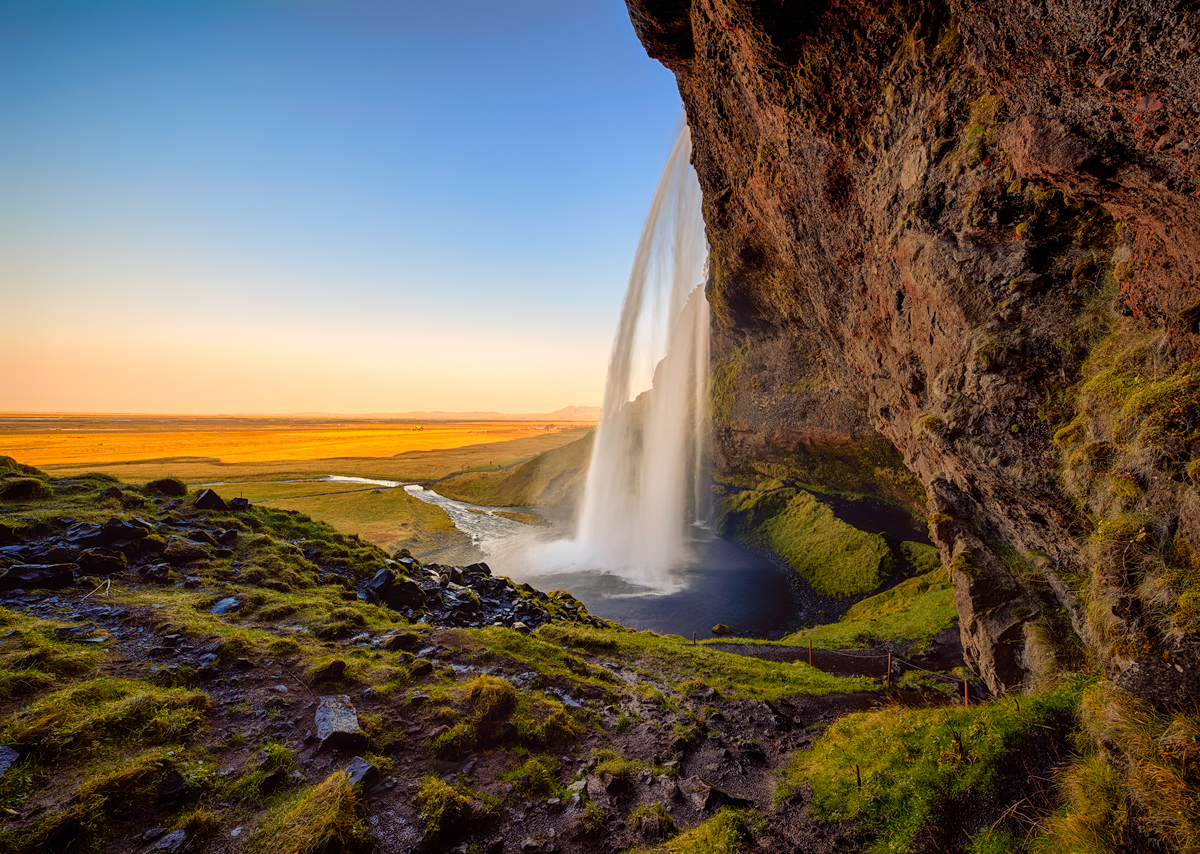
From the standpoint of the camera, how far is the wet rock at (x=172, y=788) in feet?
16.3

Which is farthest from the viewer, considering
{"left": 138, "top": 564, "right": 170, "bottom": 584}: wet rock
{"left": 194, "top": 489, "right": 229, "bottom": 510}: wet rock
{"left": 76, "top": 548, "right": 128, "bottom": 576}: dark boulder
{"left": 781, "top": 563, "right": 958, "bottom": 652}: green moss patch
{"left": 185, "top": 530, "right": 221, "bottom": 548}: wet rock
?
{"left": 781, "top": 563, "right": 958, "bottom": 652}: green moss patch

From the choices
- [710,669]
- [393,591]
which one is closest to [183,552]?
[393,591]

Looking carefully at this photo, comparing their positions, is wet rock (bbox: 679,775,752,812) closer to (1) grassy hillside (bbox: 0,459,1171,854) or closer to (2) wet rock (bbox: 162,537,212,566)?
(1) grassy hillside (bbox: 0,459,1171,854)

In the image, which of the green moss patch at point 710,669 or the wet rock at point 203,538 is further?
the wet rock at point 203,538

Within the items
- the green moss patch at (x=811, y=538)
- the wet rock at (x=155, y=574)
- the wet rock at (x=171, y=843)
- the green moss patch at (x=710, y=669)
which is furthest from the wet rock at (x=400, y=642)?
the green moss patch at (x=811, y=538)

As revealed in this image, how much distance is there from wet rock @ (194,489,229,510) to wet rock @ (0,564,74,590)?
5.21m

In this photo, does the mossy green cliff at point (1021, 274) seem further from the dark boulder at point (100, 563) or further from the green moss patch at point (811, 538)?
the dark boulder at point (100, 563)

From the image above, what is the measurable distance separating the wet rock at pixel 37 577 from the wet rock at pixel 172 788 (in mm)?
7846

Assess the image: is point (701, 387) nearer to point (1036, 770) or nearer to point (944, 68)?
point (944, 68)

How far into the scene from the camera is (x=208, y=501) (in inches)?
594

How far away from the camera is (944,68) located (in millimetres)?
8688

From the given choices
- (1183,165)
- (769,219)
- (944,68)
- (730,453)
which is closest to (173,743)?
(1183,165)

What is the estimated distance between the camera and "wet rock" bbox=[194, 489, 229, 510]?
1490cm

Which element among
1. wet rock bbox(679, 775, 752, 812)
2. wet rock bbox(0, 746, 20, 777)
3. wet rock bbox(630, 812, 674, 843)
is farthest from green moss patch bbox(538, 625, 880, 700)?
wet rock bbox(0, 746, 20, 777)
